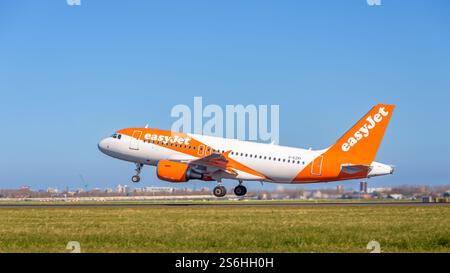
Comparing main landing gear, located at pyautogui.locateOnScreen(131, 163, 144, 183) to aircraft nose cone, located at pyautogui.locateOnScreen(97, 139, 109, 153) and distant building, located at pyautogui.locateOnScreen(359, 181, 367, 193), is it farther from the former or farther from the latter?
distant building, located at pyautogui.locateOnScreen(359, 181, 367, 193)

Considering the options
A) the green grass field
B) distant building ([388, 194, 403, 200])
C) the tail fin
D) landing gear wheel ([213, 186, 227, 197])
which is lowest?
the green grass field

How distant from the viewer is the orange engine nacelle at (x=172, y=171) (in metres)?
61.8

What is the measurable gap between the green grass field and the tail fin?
62.2 ft

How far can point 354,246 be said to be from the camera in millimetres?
26391

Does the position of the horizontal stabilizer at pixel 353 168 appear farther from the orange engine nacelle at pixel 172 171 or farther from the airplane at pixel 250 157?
the orange engine nacelle at pixel 172 171

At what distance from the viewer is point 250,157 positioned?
65125mm

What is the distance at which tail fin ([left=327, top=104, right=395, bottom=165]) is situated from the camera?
205 feet

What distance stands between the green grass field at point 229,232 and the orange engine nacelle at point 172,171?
18.4m

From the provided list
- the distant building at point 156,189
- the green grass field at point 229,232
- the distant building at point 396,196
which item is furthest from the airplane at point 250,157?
the distant building at point 156,189

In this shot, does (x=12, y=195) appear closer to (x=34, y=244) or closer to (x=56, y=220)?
(x=56, y=220)

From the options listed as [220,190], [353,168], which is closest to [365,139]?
[353,168]

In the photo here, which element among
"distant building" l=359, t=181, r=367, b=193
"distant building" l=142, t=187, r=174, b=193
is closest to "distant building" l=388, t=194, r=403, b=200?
"distant building" l=359, t=181, r=367, b=193

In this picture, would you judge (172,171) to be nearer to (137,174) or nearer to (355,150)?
(137,174)

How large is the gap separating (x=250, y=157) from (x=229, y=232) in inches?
1342
